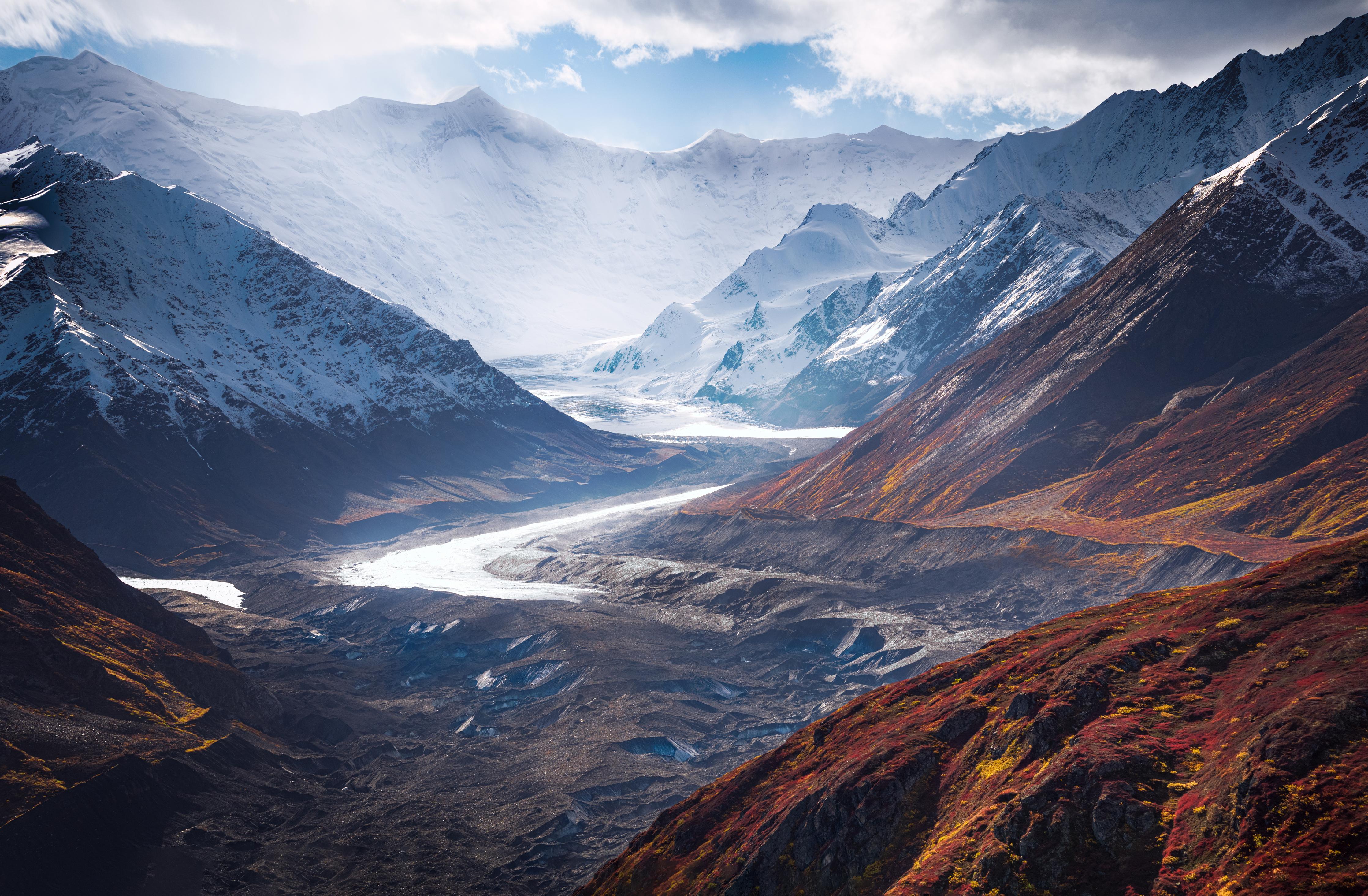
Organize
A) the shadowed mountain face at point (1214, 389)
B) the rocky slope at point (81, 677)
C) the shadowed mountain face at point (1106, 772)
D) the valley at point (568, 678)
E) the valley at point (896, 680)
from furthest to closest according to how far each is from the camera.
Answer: the shadowed mountain face at point (1214, 389), the valley at point (568, 678), the rocky slope at point (81, 677), the valley at point (896, 680), the shadowed mountain face at point (1106, 772)

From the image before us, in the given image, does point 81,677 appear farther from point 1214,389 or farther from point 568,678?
point 1214,389

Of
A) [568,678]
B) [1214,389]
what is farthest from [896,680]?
[1214,389]

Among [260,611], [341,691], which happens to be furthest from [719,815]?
[260,611]

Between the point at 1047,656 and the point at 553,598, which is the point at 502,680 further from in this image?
the point at 1047,656

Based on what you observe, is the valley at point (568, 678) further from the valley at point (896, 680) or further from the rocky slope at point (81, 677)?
the rocky slope at point (81, 677)

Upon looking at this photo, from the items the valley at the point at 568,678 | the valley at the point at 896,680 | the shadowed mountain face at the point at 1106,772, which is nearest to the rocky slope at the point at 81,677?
the valley at the point at 896,680

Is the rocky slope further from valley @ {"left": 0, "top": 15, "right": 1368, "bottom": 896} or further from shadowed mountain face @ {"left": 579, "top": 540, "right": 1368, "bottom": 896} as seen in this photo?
shadowed mountain face @ {"left": 579, "top": 540, "right": 1368, "bottom": 896}
